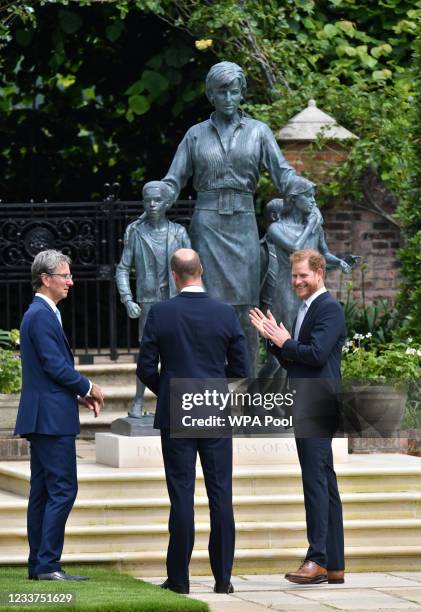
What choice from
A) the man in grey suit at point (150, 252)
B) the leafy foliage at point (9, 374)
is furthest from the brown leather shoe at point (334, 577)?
the leafy foliage at point (9, 374)

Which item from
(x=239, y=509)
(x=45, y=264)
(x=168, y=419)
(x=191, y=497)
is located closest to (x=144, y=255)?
(x=239, y=509)

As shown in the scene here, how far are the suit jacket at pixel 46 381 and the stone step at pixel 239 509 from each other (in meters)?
1.20

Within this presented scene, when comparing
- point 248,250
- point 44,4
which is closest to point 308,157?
point 44,4

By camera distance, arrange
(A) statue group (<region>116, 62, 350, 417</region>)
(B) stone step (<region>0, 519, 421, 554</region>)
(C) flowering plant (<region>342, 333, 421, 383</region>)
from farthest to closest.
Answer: (C) flowering plant (<region>342, 333, 421, 383</region>) → (A) statue group (<region>116, 62, 350, 417</region>) → (B) stone step (<region>0, 519, 421, 554</region>)

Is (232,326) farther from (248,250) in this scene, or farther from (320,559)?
(248,250)

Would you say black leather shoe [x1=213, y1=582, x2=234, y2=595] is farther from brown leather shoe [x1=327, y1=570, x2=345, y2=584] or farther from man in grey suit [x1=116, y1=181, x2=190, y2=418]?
man in grey suit [x1=116, y1=181, x2=190, y2=418]

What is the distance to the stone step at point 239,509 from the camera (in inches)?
328

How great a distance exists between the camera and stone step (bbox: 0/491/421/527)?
27.3 feet

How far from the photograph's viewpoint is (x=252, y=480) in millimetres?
8617

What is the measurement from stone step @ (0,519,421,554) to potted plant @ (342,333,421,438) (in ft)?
6.65

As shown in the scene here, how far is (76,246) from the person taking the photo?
43.1 ft

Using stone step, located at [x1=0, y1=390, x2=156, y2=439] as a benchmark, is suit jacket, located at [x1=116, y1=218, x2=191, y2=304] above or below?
above

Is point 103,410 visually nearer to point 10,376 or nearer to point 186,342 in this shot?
point 10,376

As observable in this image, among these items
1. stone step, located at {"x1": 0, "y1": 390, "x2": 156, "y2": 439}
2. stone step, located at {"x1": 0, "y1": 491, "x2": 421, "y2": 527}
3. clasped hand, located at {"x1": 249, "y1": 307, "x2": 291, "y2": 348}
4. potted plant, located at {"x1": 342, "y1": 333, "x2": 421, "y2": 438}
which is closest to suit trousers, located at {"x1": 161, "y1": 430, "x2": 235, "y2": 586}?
clasped hand, located at {"x1": 249, "y1": 307, "x2": 291, "y2": 348}
